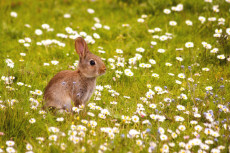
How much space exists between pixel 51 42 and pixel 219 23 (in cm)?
406

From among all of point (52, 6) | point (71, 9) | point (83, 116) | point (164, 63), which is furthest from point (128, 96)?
point (52, 6)

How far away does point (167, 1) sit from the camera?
9.64 metres

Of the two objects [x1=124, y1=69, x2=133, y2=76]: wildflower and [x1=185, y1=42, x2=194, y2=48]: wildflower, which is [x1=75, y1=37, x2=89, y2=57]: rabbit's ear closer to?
[x1=124, y1=69, x2=133, y2=76]: wildflower

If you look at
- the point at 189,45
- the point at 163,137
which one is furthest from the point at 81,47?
the point at 189,45

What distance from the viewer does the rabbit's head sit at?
6.07 m

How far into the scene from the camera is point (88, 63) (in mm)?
6117

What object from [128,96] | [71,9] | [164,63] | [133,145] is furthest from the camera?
[71,9]

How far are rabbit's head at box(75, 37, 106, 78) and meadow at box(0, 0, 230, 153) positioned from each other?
398 millimetres

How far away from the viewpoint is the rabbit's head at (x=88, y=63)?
6070 millimetres

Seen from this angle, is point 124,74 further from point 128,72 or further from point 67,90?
point 67,90

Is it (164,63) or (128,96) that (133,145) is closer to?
(128,96)

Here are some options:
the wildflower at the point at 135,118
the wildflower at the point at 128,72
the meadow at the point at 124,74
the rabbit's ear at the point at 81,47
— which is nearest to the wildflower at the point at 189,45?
the meadow at the point at 124,74

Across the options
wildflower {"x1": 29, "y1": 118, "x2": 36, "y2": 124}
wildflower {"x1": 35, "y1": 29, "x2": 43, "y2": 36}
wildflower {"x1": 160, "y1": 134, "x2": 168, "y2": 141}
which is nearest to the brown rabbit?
wildflower {"x1": 29, "y1": 118, "x2": 36, "y2": 124}

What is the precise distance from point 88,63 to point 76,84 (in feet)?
1.53
